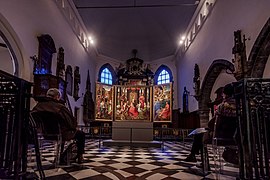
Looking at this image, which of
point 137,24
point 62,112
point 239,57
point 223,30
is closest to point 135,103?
point 223,30

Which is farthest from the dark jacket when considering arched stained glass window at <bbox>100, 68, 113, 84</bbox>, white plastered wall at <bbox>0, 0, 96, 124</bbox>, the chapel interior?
arched stained glass window at <bbox>100, 68, 113, 84</bbox>

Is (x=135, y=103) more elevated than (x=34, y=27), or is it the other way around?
(x=34, y=27)

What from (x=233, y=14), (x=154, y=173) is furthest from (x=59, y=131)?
(x=233, y=14)

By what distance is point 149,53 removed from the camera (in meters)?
16.2

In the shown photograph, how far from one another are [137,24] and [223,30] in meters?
6.98

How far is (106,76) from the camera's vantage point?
16.1 meters

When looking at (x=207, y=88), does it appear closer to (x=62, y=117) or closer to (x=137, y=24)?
(x=137, y=24)

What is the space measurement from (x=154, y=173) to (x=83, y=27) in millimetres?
10806

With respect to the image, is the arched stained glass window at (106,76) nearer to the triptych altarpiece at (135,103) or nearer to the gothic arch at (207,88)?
the triptych altarpiece at (135,103)

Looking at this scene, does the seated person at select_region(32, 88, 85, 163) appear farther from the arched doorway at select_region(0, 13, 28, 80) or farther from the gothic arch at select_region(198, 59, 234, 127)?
the gothic arch at select_region(198, 59, 234, 127)

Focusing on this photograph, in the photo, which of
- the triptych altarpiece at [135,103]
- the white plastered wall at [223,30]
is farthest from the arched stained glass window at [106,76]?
the white plastered wall at [223,30]

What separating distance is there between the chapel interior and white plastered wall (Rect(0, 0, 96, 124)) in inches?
1.2

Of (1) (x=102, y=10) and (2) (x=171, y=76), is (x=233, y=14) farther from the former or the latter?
(2) (x=171, y=76)

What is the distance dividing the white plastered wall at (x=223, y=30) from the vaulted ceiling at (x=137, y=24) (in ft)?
5.78
